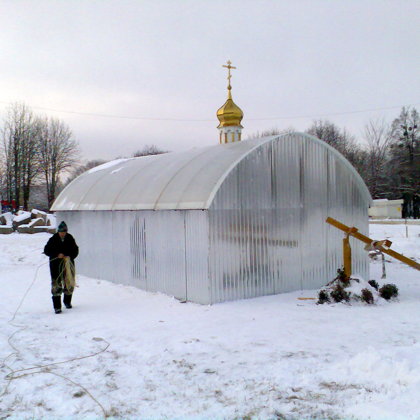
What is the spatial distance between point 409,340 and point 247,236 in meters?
4.31

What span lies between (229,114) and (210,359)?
1100 centimetres

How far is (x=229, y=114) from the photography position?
51.9 feet

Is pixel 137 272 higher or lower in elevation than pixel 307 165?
lower

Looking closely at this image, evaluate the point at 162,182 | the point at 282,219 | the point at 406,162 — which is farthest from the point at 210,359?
the point at 406,162

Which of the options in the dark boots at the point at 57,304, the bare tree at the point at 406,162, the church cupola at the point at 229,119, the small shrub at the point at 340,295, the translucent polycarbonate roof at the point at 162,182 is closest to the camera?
the dark boots at the point at 57,304

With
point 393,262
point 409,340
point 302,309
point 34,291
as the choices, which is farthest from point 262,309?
point 393,262

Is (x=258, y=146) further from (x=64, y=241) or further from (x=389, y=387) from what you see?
(x=389, y=387)

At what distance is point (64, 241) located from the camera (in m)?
9.84

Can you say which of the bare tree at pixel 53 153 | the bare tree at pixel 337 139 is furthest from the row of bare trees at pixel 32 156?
the bare tree at pixel 337 139

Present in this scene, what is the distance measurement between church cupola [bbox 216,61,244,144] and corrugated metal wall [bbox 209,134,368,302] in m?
4.53

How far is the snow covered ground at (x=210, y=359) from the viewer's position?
478cm

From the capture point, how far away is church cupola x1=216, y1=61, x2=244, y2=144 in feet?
51.9

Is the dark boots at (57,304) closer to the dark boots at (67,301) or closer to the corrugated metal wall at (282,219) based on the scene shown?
the dark boots at (67,301)

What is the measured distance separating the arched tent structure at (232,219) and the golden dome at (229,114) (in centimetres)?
320
